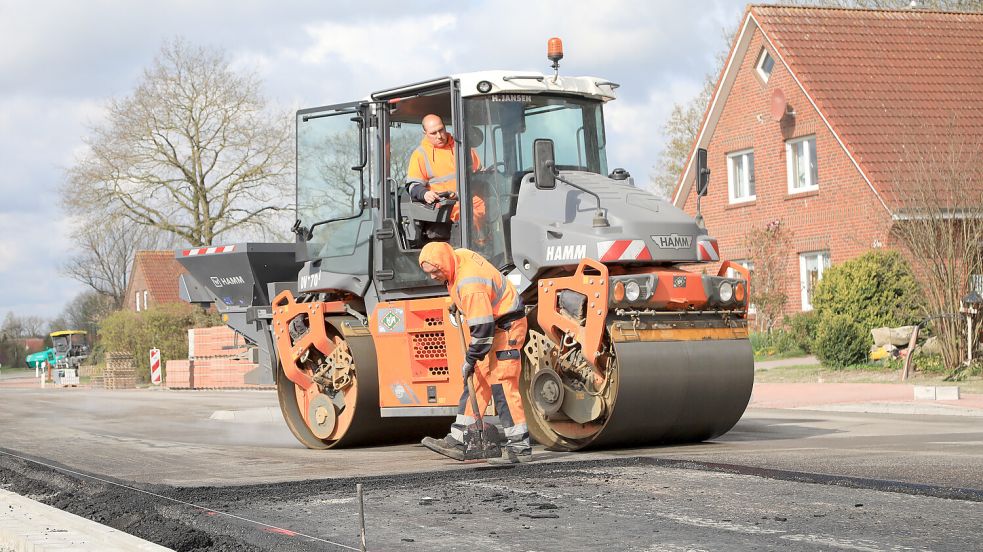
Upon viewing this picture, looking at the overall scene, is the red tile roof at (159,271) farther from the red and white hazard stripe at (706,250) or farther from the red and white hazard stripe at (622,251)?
the red and white hazard stripe at (622,251)

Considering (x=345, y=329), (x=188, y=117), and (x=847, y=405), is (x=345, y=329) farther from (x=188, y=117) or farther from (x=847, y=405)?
(x=188, y=117)

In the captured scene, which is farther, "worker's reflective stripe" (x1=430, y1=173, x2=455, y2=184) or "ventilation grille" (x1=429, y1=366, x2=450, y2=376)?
"worker's reflective stripe" (x1=430, y1=173, x2=455, y2=184)

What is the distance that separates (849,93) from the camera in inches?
1075

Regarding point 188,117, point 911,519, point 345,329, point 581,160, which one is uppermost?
point 188,117

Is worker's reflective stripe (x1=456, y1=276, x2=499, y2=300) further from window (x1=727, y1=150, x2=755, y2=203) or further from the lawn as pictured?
window (x1=727, y1=150, x2=755, y2=203)

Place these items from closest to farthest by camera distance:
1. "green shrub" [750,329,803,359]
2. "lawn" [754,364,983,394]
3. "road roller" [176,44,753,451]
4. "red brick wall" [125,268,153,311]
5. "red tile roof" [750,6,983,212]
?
"road roller" [176,44,753,451]
"lawn" [754,364,983,394]
"green shrub" [750,329,803,359]
"red tile roof" [750,6,983,212]
"red brick wall" [125,268,153,311]

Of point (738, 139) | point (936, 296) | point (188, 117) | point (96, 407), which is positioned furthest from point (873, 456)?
point (188, 117)

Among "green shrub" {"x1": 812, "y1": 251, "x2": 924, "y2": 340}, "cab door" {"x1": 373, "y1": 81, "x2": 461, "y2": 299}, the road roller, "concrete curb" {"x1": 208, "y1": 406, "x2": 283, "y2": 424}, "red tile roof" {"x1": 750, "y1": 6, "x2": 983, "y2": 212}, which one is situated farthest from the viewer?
"red tile roof" {"x1": 750, "y1": 6, "x2": 983, "y2": 212}

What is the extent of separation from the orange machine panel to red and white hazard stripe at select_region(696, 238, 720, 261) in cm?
205

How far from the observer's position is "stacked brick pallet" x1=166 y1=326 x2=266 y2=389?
33312 millimetres

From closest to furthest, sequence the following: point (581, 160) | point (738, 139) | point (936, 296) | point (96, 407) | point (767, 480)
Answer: point (767, 480), point (581, 160), point (936, 296), point (96, 407), point (738, 139)

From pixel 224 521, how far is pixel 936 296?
15.0 meters

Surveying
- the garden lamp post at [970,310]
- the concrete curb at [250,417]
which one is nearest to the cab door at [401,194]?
the concrete curb at [250,417]

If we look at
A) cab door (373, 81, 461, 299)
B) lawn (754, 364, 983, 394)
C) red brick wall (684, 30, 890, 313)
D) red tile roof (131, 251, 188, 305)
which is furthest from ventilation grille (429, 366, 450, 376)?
red tile roof (131, 251, 188, 305)
